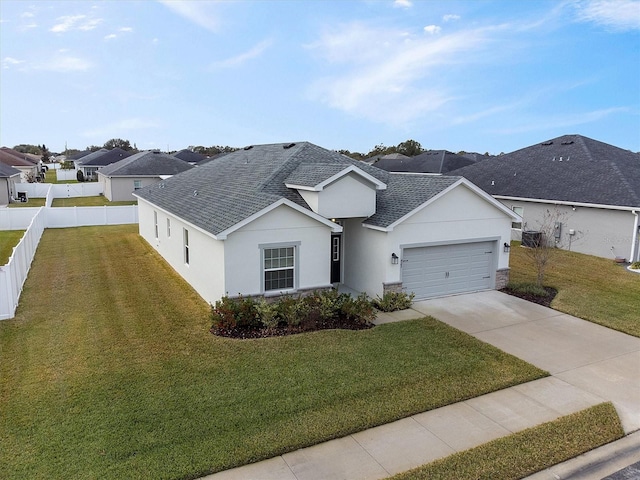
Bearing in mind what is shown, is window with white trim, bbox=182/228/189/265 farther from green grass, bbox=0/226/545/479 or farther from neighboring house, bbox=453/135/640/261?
neighboring house, bbox=453/135/640/261

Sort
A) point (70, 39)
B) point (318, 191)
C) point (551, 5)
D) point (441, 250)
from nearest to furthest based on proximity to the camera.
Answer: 1. point (318, 191)
2. point (441, 250)
3. point (551, 5)
4. point (70, 39)

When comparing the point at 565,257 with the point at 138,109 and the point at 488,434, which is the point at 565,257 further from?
the point at 138,109

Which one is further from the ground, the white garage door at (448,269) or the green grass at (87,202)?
the green grass at (87,202)

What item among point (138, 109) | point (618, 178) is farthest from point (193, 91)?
point (618, 178)

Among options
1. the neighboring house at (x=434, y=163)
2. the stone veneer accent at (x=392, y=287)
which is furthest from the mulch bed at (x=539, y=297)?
the neighboring house at (x=434, y=163)

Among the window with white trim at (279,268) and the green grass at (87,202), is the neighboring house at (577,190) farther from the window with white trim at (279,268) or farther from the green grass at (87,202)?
the green grass at (87,202)

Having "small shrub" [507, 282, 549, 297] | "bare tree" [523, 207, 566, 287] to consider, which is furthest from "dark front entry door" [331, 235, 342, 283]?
"bare tree" [523, 207, 566, 287]
